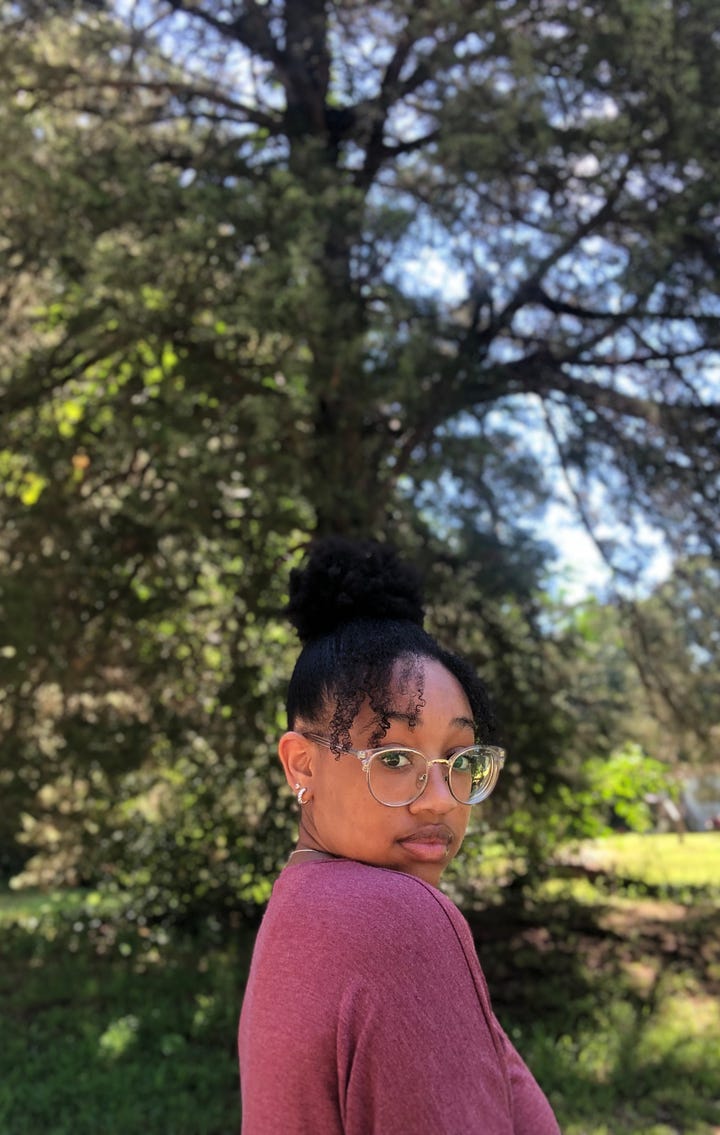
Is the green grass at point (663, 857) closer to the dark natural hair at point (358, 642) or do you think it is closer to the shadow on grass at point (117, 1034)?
the shadow on grass at point (117, 1034)

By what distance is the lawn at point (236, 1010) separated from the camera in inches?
186

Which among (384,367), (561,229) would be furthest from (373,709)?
(561,229)

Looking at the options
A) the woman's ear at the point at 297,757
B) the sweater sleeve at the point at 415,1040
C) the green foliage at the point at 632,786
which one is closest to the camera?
the sweater sleeve at the point at 415,1040

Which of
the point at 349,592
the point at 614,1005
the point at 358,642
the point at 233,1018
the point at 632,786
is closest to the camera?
the point at 358,642

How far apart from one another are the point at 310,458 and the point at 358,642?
407 cm

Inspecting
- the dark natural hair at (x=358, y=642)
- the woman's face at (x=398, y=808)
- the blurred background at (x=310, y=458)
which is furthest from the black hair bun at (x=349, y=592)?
the blurred background at (x=310, y=458)

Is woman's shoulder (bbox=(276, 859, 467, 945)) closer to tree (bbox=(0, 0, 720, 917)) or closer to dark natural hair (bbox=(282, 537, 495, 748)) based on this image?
dark natural hair (bbox=(282, 537, 495, 748))

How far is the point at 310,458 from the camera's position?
17.5ft

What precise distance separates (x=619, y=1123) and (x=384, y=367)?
3902mm

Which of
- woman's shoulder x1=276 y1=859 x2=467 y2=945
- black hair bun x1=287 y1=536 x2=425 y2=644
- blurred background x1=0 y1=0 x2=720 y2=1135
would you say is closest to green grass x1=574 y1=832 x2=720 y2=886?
blurred background x1=0 y1=0 x2=720 y2=1135

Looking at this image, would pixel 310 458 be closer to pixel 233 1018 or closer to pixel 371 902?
pixel 233 1018

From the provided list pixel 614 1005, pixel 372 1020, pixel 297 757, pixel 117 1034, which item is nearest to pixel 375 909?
pixel 372 1020

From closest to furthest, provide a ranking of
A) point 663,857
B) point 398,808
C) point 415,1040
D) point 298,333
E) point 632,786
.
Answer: point 415,1040 → point 398,808 → point 298,333 → point 632,786 → point 663,857

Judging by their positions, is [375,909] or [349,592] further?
[349,592]
